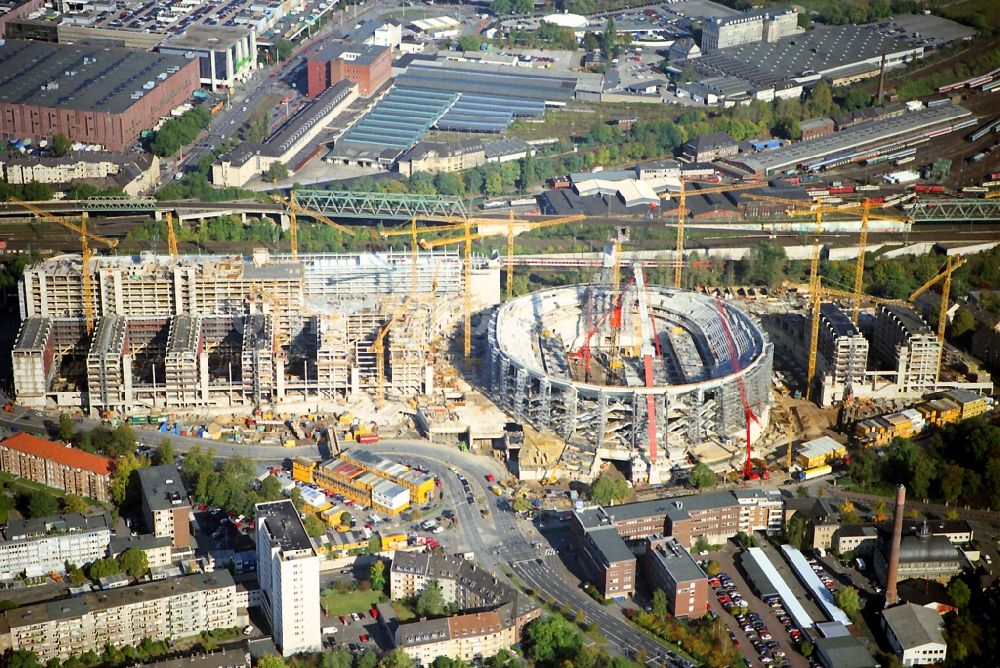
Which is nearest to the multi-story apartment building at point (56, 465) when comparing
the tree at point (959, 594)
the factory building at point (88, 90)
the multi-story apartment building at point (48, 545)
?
the multi-story apartment building at point (48, 545)

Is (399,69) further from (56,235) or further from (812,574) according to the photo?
(812,574)

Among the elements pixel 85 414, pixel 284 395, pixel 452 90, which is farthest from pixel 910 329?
pixel 452 90

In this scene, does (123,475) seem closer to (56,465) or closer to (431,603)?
(56,465)

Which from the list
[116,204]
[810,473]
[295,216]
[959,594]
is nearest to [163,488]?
[810,473]

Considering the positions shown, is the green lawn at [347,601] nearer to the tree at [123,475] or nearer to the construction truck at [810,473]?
the tree at [123,475]

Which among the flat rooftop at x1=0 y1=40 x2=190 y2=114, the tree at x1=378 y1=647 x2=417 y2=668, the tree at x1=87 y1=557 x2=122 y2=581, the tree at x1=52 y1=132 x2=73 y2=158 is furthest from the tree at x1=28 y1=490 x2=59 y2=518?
the flat rooftop at x1=0 y1=40 x2=190 y2=114
